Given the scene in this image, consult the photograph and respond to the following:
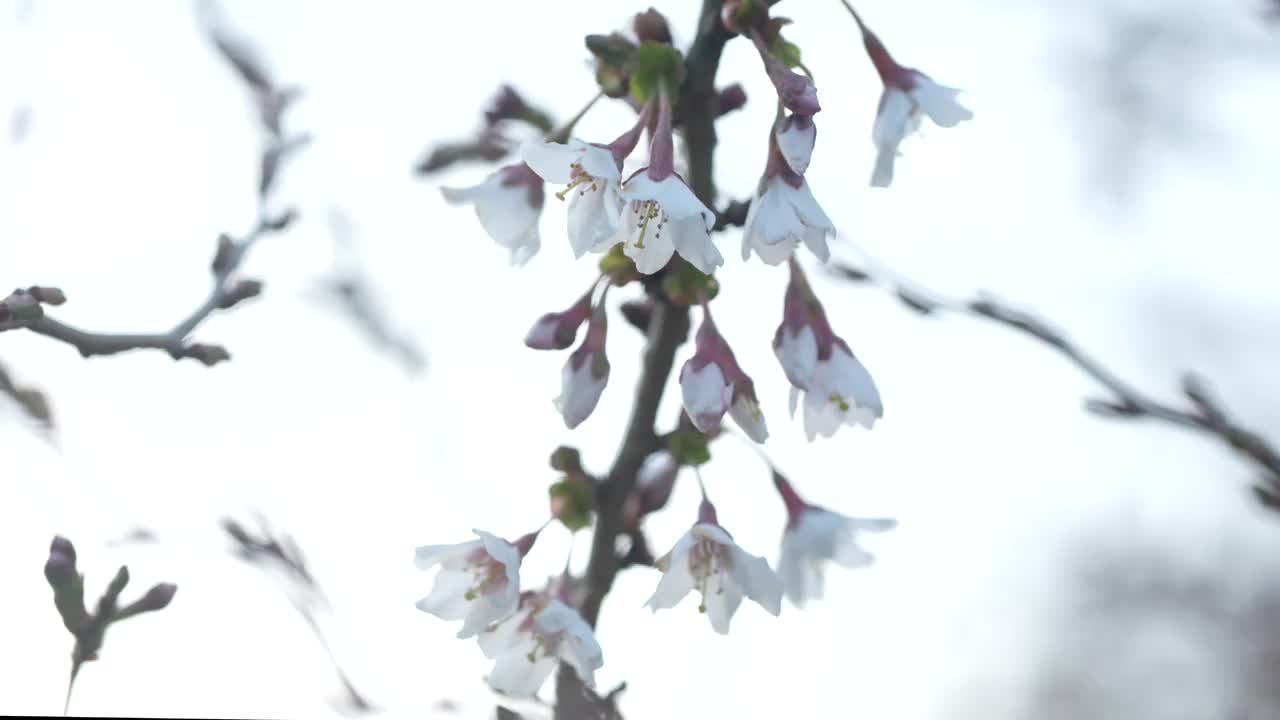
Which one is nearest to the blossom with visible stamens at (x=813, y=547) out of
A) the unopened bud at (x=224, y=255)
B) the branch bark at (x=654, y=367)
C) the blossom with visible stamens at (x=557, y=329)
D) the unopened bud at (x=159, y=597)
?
the branch bark at (x=654, y=367)

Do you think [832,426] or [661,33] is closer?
[661,33]

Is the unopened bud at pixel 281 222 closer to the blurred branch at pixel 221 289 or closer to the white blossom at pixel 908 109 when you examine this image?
the blurred branch at pixel 221 289

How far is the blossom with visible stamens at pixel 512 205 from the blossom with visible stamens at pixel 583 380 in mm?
150

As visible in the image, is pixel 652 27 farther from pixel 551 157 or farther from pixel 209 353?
pixel 209 353

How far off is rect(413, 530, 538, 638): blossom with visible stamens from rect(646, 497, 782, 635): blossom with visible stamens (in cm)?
16

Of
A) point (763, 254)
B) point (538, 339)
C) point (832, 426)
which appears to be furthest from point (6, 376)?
point (832, 426)

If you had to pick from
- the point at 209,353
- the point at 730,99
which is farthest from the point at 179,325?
the point at 730,99

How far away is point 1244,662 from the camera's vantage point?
4.02 metres

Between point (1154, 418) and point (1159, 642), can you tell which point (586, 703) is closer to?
point (1154, 418)

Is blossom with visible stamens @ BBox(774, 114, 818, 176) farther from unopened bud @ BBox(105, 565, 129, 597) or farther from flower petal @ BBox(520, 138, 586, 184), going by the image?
unopened bud @ BBox(105, 565, 129, 597)

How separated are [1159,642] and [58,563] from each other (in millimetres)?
4565

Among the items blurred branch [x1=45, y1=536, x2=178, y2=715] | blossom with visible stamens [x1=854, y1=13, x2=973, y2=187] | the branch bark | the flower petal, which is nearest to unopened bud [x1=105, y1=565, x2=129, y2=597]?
blurred branch [x1=45, y1=536, x2=178, y2=715]

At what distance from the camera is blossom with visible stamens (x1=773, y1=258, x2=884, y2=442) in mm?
1253

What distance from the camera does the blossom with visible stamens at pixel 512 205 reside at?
124cm
